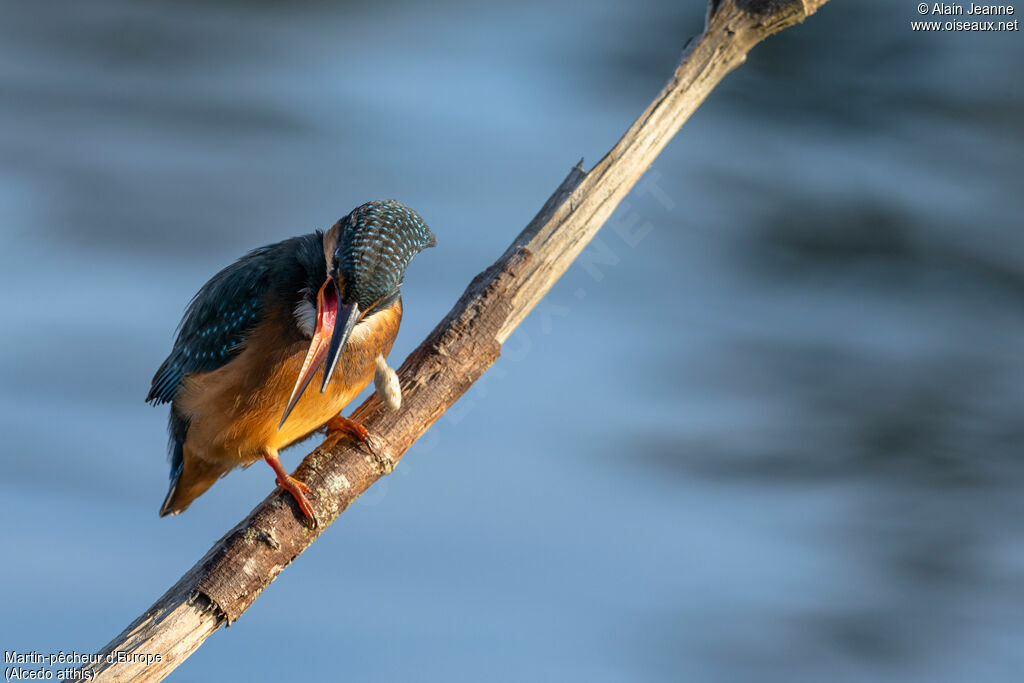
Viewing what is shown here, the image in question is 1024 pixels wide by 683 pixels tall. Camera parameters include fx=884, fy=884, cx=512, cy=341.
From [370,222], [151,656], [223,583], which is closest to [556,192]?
[370,222]

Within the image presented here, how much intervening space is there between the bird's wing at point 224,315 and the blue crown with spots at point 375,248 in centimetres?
18

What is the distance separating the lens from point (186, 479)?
6.37ft

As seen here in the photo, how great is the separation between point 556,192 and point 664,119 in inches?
9.2

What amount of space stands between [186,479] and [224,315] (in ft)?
1.34

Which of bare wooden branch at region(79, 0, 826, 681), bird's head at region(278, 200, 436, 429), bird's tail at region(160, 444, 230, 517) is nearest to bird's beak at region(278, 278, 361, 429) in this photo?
bird's head at region(278, 200, 436, 429)

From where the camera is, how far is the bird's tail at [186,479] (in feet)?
6.27

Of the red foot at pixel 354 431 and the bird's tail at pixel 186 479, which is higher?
the red foot at pixel 354 431

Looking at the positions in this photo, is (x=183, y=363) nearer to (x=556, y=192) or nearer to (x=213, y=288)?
(x=213, y=288)

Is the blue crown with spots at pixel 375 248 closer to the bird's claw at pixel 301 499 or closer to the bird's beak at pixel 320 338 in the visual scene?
the bird's beak at pixel 320 338

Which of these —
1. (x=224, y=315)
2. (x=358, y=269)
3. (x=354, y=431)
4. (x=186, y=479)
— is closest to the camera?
(x=358, y=269)

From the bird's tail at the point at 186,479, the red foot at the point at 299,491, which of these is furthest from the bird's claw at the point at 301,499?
the bird's tail at the point at 186,479

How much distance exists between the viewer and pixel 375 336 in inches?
66.6

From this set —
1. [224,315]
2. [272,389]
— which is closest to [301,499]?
[272,389]

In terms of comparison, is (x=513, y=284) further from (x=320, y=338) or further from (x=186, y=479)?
(x=186, y=479)
